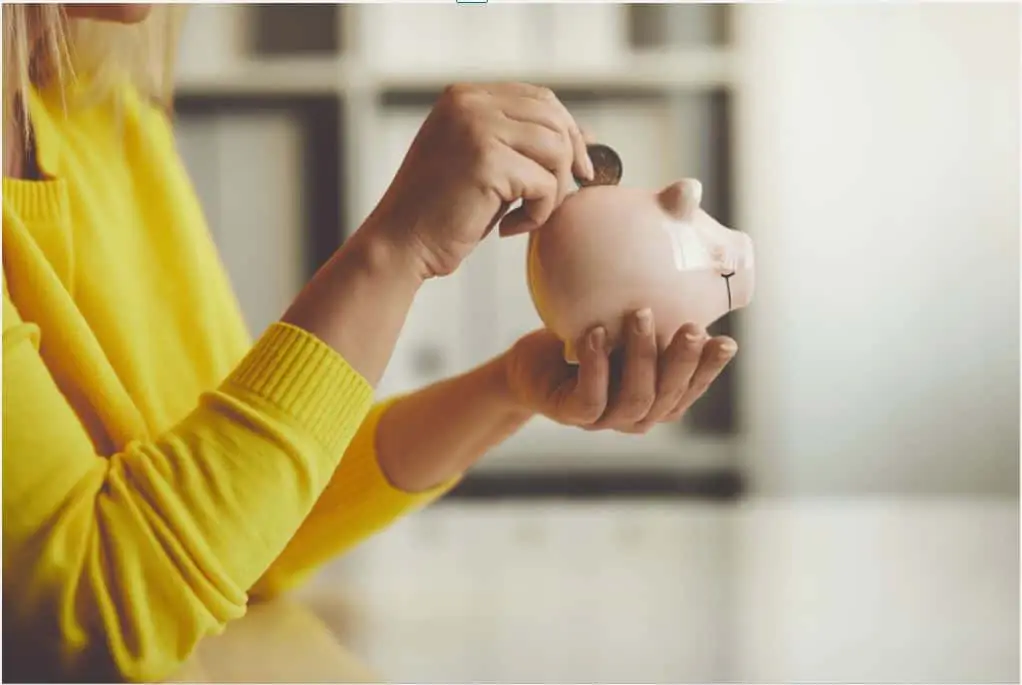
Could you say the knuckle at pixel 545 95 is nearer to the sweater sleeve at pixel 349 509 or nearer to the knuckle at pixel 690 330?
the knuckle at pixel 690 330

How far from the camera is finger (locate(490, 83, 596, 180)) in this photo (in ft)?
1.22

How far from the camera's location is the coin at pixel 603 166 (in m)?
0.41

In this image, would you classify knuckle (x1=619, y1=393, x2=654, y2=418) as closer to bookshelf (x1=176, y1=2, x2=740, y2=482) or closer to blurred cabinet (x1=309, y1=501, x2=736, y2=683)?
blurred cabinet (x1=309, y1=501, x2=736, y2=683)

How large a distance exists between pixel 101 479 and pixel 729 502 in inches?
29.8

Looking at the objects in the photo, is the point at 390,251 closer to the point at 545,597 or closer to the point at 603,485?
the point at 545,597

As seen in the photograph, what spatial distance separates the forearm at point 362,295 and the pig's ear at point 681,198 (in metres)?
0.10

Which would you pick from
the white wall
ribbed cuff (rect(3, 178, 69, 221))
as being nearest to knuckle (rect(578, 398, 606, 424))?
ribbed cuff (rect(3, 178, 69, 221))

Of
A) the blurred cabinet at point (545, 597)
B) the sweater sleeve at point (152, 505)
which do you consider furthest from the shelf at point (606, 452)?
the sweater sleeve at point (152, 505)

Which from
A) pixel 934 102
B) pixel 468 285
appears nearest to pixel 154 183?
pixel 468 285

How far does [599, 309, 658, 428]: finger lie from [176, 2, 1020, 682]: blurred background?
0.12 metres

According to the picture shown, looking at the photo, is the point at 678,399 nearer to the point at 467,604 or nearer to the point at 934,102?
the point at 467,604

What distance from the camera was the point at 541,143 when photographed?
1.20ft

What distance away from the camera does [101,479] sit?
1.15 feet

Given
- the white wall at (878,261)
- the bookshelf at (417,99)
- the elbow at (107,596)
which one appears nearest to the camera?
the elbow at (107,596)
